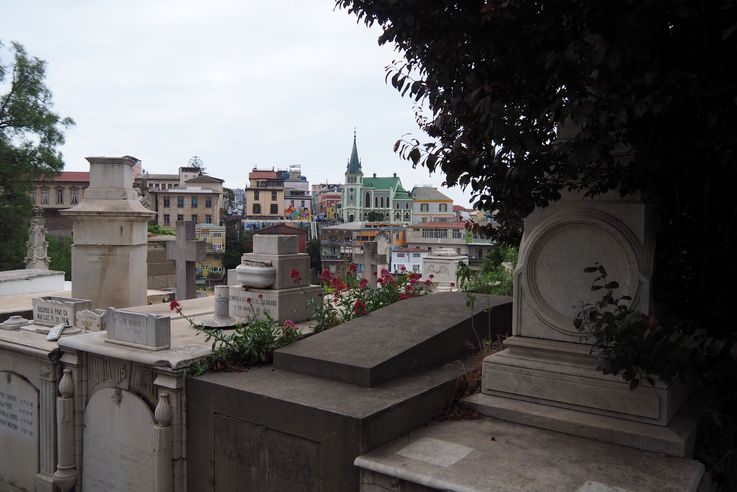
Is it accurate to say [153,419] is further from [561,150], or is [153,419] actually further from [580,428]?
[561,150]

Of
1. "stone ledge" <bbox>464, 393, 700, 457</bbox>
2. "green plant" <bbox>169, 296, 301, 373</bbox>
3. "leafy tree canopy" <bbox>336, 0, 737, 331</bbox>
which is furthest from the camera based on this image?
"green plant" <bbox>169, 296, 301, 373</bbox>

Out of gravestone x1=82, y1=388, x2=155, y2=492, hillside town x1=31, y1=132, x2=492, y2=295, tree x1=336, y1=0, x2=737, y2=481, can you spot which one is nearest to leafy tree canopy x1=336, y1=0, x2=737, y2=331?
tree x1=336, y1=0, x2=737, y2=481

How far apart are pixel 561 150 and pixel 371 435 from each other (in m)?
2.37

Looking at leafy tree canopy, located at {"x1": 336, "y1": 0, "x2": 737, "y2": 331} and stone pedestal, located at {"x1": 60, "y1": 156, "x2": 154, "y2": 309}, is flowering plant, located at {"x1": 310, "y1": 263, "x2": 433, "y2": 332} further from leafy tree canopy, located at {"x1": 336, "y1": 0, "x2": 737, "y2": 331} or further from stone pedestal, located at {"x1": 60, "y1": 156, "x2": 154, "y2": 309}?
stone pedestal, located at {"x1": 60, "y1": 156, "x2": 154, "y2": 309}

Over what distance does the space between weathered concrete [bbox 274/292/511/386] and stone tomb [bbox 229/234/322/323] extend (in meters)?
1.26

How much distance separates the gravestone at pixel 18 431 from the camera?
6574mm

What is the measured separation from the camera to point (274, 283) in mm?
7125


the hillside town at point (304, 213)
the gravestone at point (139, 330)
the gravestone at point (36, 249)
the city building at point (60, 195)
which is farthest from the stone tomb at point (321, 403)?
the city building at point (60, 195)

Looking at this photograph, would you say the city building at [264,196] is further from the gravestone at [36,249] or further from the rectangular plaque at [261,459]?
the rectangular plaque at [261,459]

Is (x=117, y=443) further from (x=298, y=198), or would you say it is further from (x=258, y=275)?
(x=298, y=198)

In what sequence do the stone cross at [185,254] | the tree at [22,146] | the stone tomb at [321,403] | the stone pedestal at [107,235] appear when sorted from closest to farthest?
the stone tomb at [321,403] < the stone pedestal at [107,235] < the stone cross at [185,254] < the tree at [22,146]

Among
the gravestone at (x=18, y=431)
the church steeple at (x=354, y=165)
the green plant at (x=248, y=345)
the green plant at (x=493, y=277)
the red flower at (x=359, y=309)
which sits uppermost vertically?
the church steeple at (x=354, y=165)

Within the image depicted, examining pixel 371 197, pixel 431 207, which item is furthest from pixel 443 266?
pixel 371 197

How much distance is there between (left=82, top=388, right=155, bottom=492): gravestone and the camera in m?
5.54
